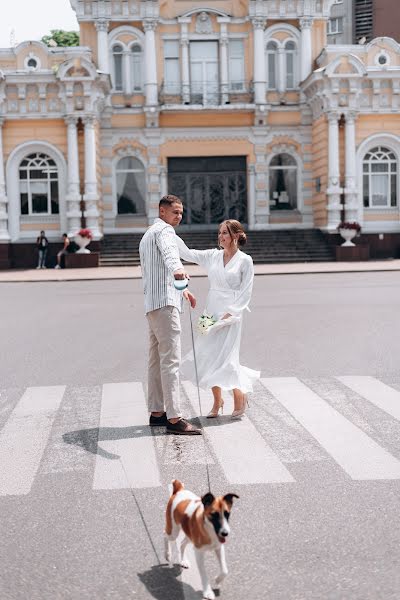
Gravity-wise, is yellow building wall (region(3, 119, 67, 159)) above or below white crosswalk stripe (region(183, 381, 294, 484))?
above

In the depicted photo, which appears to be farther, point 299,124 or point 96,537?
point 299,124

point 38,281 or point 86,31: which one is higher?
point 86,31

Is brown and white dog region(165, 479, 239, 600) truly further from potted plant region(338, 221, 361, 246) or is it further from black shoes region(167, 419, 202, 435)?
potted plant region(338, 221, 361, 246)

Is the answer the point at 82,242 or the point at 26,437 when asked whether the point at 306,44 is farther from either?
the point at 26,437

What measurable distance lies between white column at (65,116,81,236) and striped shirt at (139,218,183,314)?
28.0 metres

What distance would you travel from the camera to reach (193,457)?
22.1 feet

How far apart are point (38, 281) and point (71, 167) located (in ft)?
28.1

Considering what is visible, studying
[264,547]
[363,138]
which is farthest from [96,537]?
[363,138]

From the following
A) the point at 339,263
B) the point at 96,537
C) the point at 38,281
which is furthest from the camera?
the point at 339,263

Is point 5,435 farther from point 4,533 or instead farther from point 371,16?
point 371,16

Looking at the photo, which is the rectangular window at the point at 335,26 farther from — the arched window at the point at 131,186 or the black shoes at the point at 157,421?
the black shoes at the point at 157,421

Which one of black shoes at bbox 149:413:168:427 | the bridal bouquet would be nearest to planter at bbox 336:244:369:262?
the bridal bouquet

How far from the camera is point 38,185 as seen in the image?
3669cm

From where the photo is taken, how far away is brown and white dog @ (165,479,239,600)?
4.00 m
